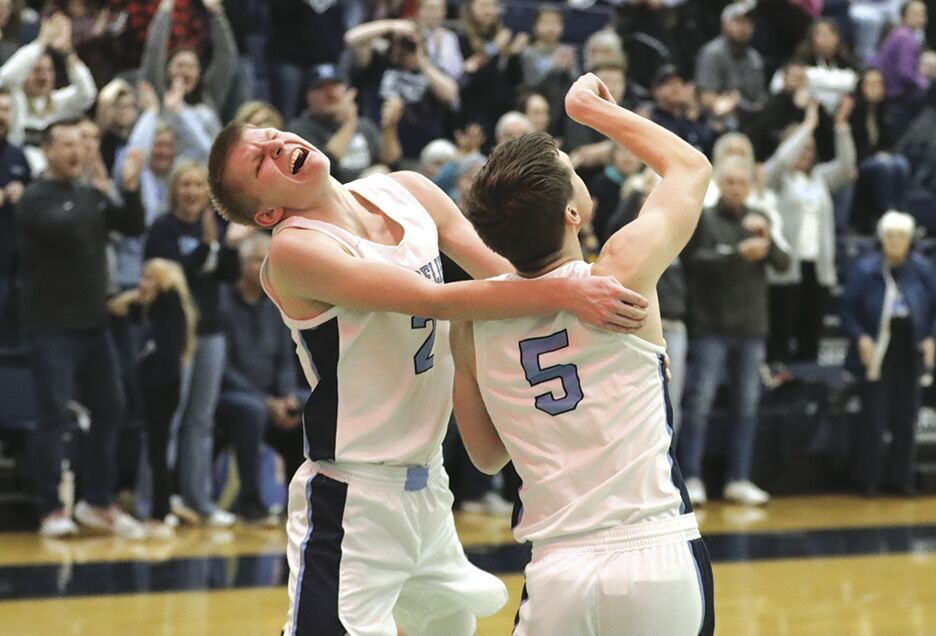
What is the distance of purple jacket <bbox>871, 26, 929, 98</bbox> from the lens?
→ 40.1 feet

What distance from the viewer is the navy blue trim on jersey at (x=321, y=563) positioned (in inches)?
130

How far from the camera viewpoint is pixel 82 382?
7.95 metres

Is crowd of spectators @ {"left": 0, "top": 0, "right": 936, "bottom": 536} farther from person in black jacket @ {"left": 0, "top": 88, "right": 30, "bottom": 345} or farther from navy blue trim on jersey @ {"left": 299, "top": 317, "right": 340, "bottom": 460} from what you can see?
navy blue trim on jersey @ {"left": 299, "top": 317, "right": 340, "bottom": 460}

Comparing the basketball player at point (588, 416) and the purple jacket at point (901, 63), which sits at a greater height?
the purple jacket at point (901, 63)

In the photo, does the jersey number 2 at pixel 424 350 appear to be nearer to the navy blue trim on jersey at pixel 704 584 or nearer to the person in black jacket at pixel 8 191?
the navy blue trim on jersey at pixel 704 584

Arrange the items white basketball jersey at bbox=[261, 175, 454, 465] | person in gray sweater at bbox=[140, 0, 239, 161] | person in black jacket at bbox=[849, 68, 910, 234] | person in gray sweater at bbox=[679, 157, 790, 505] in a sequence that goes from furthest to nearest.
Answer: person in black jacket at bbox=[849, 68, 910, 234], person in gray sweater at bbox=[679, 157, 790, 505], person in gray sweater at bbox=[140, 0, 239, 161], white basketball jersey at bbox=[261, 175, 454, 465]

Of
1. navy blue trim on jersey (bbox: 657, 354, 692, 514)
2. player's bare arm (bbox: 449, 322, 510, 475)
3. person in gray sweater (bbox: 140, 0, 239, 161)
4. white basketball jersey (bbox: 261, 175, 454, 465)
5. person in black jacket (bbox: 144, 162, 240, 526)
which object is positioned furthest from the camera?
person in gray sweater (bbox: 140, 0, 239, 161)

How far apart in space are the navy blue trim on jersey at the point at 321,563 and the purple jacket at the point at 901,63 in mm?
10025

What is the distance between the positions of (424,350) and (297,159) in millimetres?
559

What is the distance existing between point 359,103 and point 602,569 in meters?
7.63

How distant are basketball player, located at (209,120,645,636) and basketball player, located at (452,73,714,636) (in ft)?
1.13

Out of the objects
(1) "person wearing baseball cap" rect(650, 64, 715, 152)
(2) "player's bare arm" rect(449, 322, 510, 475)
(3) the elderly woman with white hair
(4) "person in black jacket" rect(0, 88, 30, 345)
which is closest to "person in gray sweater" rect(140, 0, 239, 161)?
(4) "person in black jacket" rect(0, 88, 30, 345)

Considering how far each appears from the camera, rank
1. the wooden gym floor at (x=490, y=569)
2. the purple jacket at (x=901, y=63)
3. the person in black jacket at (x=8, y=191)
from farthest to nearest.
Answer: the purple jacket at (x=901, y=63) < the person in black jacket at (x=8, y=191) < the wooden gym floor at (x=490, y=569)

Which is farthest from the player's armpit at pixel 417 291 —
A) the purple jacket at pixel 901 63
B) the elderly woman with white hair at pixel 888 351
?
the purple jacket at pixel 901 63
